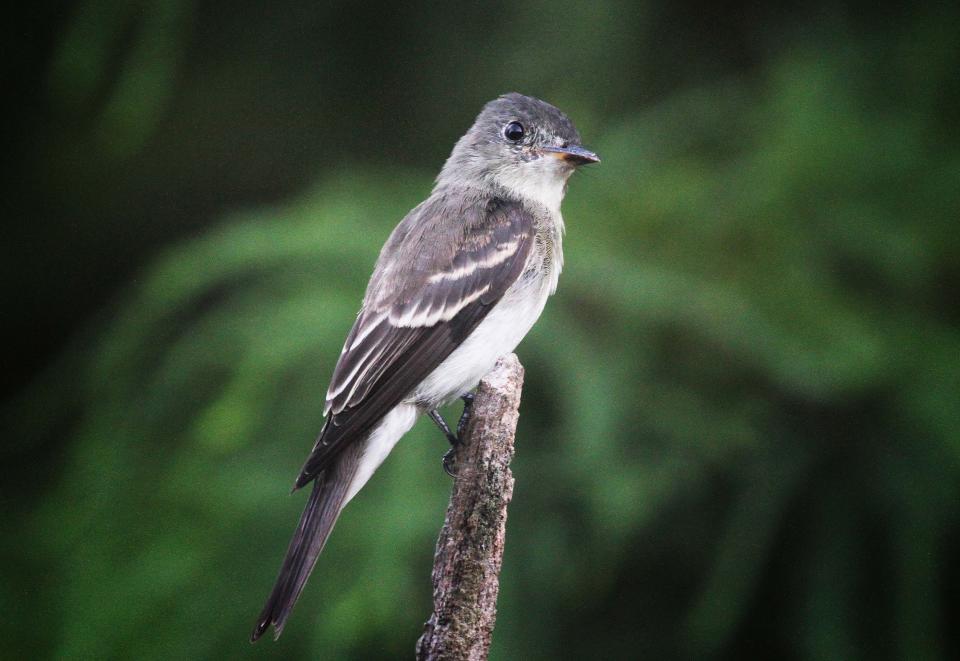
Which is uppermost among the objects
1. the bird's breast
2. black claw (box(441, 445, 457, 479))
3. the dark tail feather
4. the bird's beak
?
the bird's beak

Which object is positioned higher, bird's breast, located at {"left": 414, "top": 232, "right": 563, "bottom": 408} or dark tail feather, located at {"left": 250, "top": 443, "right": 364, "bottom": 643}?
bird's breast, located at {"left": 414, "top": 232, "right": 563, "bottom": 408}

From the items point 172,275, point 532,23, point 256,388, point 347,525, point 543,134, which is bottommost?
point 347,525

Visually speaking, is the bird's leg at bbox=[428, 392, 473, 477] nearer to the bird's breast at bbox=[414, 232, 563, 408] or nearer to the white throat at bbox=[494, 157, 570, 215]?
the bird's breast at bbox=[414, 232, 563, 408]

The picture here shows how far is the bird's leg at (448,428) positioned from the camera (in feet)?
6.46

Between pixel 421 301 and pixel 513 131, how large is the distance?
0.67 metres

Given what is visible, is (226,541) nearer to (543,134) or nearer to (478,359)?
(478,359)

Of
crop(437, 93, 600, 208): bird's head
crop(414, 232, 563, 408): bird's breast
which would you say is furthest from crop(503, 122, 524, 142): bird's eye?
crop(414, 232, 563, 408): bird's breast

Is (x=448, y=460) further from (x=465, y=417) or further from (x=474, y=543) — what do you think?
(x=474, y=543)

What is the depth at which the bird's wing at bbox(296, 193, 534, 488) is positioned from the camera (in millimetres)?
1867

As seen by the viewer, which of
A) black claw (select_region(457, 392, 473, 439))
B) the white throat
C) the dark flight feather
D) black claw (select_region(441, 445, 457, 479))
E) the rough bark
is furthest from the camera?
the white throat

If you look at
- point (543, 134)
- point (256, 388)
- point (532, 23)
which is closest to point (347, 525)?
point (256, 388)

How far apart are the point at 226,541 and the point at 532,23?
1975 mm

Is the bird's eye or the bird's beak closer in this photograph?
the bird's beak

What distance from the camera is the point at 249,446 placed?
2.41 meters
